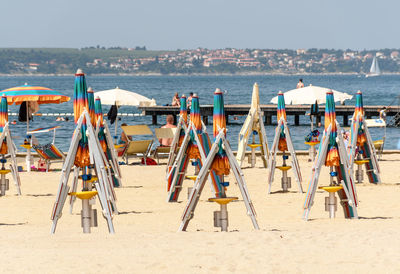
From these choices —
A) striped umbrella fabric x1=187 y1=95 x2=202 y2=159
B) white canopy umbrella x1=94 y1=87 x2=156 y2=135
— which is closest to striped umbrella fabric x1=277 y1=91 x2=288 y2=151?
striped umbrella fabric x1=187 y1=95 x2=202 y2=159

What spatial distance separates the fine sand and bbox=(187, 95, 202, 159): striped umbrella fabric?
2.94 feet

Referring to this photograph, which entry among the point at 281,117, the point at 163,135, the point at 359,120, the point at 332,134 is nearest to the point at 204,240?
the point at 332,134

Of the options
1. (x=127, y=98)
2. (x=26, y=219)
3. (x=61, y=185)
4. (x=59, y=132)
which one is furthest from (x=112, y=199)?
(x=59, y=132)

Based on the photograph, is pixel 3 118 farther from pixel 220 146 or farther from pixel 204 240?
pixel 204 240

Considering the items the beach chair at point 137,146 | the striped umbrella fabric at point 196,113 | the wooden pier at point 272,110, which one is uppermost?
the striped umbrella fabric at point 196,113

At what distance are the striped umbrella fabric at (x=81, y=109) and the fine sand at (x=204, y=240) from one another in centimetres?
96

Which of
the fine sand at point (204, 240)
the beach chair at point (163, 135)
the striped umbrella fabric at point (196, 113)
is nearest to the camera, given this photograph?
the fine sand at point (204, 240)

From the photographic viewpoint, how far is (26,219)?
1322 cm

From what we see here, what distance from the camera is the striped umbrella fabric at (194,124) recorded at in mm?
13461

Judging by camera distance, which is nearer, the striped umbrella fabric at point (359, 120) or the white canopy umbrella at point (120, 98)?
the striped umbrella fabric at point (359, 120)

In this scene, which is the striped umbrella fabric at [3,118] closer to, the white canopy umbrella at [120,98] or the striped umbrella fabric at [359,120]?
the white canopy umbrella at [120,98]

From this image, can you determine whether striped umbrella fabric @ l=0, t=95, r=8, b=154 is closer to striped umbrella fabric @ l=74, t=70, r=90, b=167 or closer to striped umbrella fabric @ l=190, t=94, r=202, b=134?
Answer: striped umbrella fabric @ l=190, t=94, r=202, b=134

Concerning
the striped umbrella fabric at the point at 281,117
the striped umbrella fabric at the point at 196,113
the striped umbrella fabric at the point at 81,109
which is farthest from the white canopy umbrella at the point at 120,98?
the striped umbrella fabric at the point at 81,109

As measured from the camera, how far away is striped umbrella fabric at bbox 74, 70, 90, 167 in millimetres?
11145
